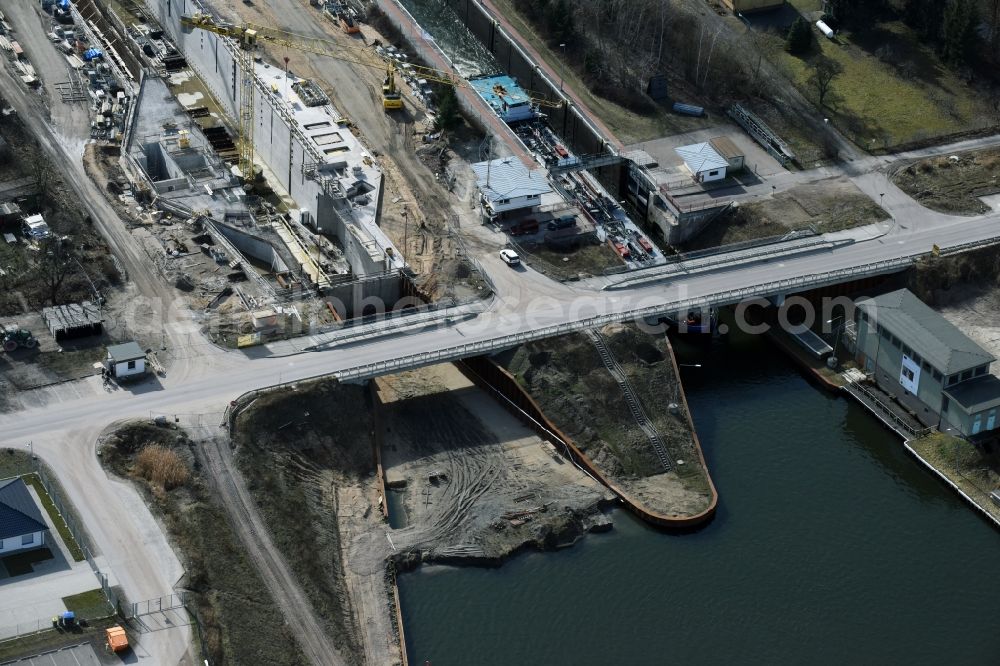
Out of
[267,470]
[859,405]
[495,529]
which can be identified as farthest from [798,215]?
[267,470]

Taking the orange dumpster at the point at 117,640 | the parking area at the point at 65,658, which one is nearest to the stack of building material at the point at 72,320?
the orange dumpster at the point at 117,640

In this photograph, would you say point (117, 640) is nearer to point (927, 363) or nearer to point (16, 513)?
point (16, 513)

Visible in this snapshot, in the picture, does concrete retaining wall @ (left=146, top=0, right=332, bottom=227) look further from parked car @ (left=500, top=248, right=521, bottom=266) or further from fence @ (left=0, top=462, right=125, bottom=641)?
fence @ (left=0, top=462, right=125, bottom=641)

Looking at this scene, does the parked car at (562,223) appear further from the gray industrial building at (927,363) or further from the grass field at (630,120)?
the gray industrial building at (927,363)

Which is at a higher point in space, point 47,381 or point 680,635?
point 47,381

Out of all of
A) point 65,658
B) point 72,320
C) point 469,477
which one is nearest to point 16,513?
point 65,658

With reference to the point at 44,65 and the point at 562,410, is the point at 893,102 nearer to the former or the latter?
the point at 562,410
